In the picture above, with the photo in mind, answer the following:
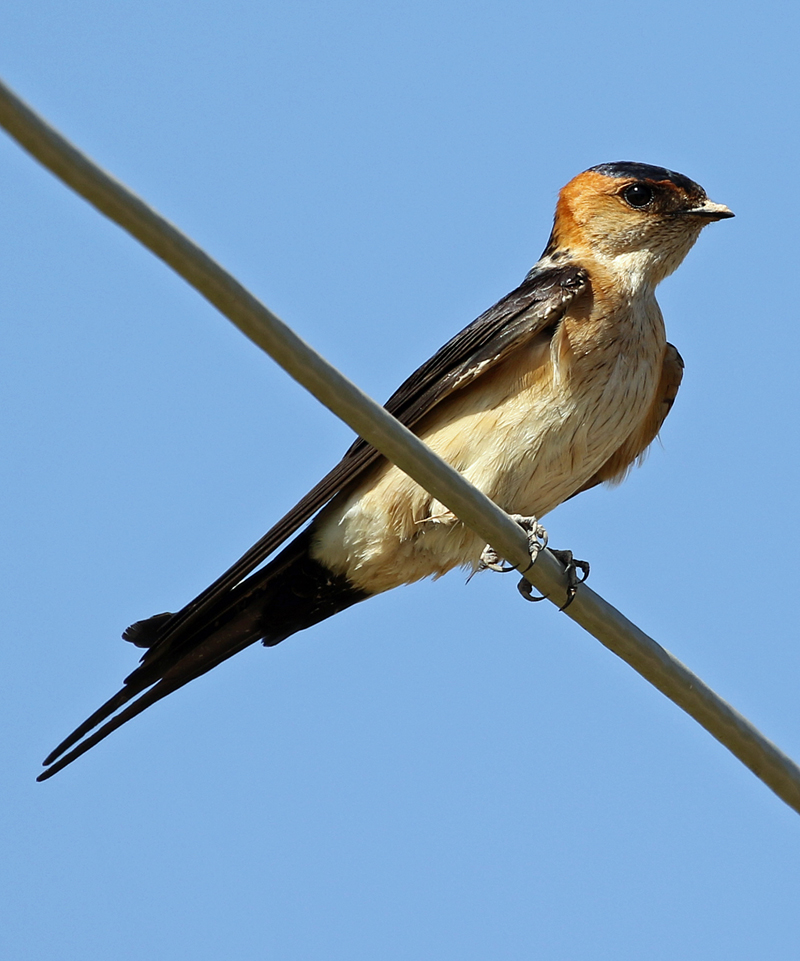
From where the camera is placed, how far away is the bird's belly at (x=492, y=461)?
16.7 ft

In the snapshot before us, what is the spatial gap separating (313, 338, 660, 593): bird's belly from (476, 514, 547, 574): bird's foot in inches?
3.6

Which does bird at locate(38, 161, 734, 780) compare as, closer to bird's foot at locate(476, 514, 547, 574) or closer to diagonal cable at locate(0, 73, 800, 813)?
bird's foot at locate(476, 514, 547, 574)

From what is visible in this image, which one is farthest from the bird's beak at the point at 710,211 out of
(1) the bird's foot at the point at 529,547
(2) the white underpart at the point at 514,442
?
(1) the bird's foot at the point at 529,547

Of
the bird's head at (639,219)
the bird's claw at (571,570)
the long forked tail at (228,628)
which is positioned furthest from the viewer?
the bird's head at (639,219)

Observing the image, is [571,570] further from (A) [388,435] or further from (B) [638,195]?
(B) [638,195]

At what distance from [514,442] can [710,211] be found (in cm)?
159

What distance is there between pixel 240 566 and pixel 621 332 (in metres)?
1.74

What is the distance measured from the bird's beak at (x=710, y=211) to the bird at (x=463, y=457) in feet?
1.25

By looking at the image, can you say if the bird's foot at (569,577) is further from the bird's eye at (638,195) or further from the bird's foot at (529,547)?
the bird's eye at (638,195)

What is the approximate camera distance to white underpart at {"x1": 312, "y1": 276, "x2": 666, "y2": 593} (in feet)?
16.7

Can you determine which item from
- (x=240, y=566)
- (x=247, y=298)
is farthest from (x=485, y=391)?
(x=247, y=298)

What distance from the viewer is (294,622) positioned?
549 cm

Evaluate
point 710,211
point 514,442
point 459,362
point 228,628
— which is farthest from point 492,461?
point 710,211

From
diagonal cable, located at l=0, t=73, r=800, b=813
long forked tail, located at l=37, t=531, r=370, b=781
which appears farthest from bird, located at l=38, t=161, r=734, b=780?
diagonal cable, located at l=0, t=73, r=800, b=813
